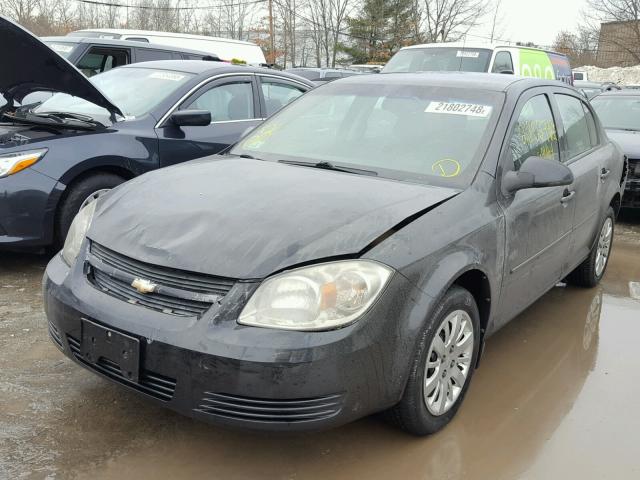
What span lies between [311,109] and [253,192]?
1.26 metres

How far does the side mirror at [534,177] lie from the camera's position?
3.06 m

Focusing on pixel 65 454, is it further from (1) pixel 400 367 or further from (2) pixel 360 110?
(2) pixel 360 110

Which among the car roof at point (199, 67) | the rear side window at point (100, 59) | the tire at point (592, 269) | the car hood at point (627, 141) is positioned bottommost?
the tire at point (592, 269)

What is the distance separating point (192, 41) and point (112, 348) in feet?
35.6

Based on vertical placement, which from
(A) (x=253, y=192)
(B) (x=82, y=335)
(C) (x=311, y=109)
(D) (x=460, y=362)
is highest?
(C) (x=311, y=109)

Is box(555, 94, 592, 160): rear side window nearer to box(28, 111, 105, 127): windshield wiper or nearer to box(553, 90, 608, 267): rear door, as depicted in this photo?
box(553, 90, 608, 267): rear door

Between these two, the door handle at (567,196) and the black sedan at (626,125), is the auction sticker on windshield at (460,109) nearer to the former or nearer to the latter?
the door handle at (567,196)

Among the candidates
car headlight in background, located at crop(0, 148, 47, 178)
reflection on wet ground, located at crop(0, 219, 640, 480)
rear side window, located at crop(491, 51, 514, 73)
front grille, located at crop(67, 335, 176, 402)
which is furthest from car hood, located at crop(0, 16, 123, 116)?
rear side window, located at crop(491, 51, 514, 73)

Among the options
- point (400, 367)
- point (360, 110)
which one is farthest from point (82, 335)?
point (360, 110)

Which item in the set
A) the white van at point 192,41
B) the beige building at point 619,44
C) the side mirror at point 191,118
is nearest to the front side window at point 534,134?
the side mirror at point 191,118

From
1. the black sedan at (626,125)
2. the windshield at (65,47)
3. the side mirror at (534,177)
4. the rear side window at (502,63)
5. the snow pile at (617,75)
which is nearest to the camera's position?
the side mirror at (534,177)

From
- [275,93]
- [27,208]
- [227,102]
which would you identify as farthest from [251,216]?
[275,93]

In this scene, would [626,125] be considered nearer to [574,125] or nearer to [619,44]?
[574,125]

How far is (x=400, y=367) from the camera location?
2.40 meters
